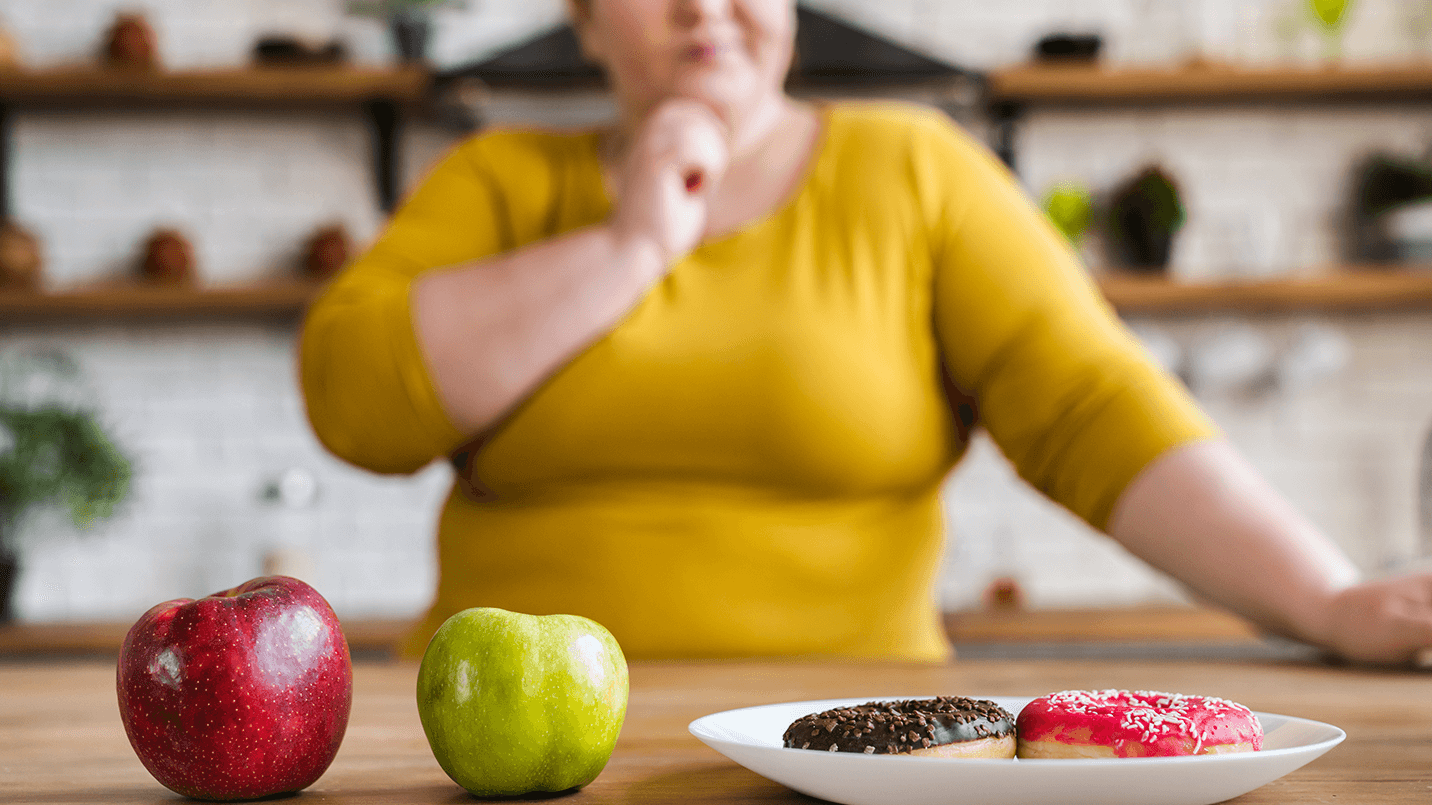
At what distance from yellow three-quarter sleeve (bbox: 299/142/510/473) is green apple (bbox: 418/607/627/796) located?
1.70 feet

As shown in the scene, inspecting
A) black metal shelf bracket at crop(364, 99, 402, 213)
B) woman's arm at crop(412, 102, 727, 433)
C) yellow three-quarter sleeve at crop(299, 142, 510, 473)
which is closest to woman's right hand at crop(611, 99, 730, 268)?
woman's arm at crop(412, 102, 727, 433)

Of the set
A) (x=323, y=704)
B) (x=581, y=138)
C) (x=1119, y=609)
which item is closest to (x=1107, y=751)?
(x=323, y=704)

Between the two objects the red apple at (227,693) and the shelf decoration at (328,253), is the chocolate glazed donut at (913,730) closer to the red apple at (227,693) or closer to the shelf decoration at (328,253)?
the red apple at (227,693)

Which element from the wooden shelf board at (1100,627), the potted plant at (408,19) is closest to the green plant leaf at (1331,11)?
the wooden shelf board at (1100,627)

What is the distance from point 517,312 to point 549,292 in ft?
0.10

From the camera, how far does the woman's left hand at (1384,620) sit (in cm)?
81

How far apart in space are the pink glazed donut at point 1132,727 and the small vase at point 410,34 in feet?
8.36

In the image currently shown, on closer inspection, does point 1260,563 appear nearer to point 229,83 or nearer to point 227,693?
point 227,693

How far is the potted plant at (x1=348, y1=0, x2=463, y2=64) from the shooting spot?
2637mm

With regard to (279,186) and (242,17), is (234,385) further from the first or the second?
(242,17)

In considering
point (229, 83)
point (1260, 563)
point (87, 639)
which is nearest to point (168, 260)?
point (229, 83)

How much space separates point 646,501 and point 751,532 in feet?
0.31

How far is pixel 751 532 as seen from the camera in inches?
38.6

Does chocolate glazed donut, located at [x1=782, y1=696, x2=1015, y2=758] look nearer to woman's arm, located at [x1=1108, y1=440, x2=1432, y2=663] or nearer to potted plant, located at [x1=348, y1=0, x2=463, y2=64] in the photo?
woman's arm, located at [x1=1108, y1=440, x2=1432, y2=663]
